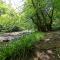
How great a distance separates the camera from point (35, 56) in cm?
484

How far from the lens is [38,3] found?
959cm

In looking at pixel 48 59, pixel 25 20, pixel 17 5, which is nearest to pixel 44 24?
pixel 25 20

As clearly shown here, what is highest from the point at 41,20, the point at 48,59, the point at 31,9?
the point at 31,9

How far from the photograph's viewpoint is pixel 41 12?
9.90 meters

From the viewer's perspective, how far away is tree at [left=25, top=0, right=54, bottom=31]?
957 cm

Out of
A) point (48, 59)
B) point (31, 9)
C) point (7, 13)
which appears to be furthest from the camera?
point (7, 13)

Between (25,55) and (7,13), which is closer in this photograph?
(25,55)

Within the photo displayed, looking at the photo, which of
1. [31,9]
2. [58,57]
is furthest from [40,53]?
[31,9]

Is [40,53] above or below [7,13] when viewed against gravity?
below

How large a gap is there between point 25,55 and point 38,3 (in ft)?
17.3

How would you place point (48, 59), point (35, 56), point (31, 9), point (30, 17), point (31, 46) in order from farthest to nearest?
point (30, 17) → point (31, 9) → point (31, 46) → point (35, 56) → point (48, 59)

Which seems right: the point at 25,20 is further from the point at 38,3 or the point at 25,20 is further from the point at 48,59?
the point at 48,59

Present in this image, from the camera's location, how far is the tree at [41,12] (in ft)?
31.4

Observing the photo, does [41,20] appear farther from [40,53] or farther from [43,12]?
[40,53]
